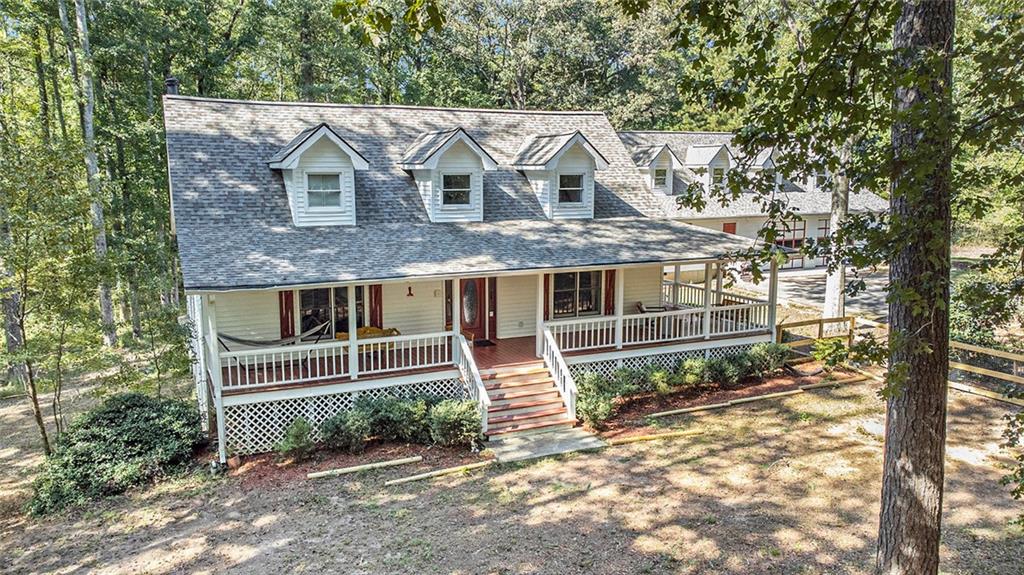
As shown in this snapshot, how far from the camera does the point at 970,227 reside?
93.9ft

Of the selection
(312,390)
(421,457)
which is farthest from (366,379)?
(421,457)

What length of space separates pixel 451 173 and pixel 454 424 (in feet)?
23.3

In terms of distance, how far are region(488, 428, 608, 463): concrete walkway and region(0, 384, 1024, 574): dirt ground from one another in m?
0.41

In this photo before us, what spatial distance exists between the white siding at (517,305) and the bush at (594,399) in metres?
A: 2.84

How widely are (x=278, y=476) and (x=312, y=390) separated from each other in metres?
1.94

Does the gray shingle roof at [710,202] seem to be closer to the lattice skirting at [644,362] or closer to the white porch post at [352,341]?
the lattice skirting at [644,362]

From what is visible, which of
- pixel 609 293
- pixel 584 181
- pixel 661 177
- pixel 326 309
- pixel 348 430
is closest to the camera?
pixel 348 430

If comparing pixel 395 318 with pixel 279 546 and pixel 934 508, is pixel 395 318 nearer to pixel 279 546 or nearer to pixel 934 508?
pixel 279 546

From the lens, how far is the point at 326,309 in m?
15.7

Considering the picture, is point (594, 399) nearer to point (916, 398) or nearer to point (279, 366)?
point (279, 366)

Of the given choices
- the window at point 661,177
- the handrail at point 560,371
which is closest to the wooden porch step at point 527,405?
the handrail at point 560,371

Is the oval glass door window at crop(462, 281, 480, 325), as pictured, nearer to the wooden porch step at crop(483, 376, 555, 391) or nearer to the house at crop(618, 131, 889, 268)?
the wooden porch step at crop(483, 376, 555, 391)

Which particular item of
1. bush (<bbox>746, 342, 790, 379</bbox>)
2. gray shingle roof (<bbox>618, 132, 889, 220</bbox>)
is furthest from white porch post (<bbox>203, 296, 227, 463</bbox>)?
gray shingle roof (<bbox>618, 132, 889, 220</bbox>)

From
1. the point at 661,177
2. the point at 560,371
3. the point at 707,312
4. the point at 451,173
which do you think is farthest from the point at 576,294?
the point at 661,177
